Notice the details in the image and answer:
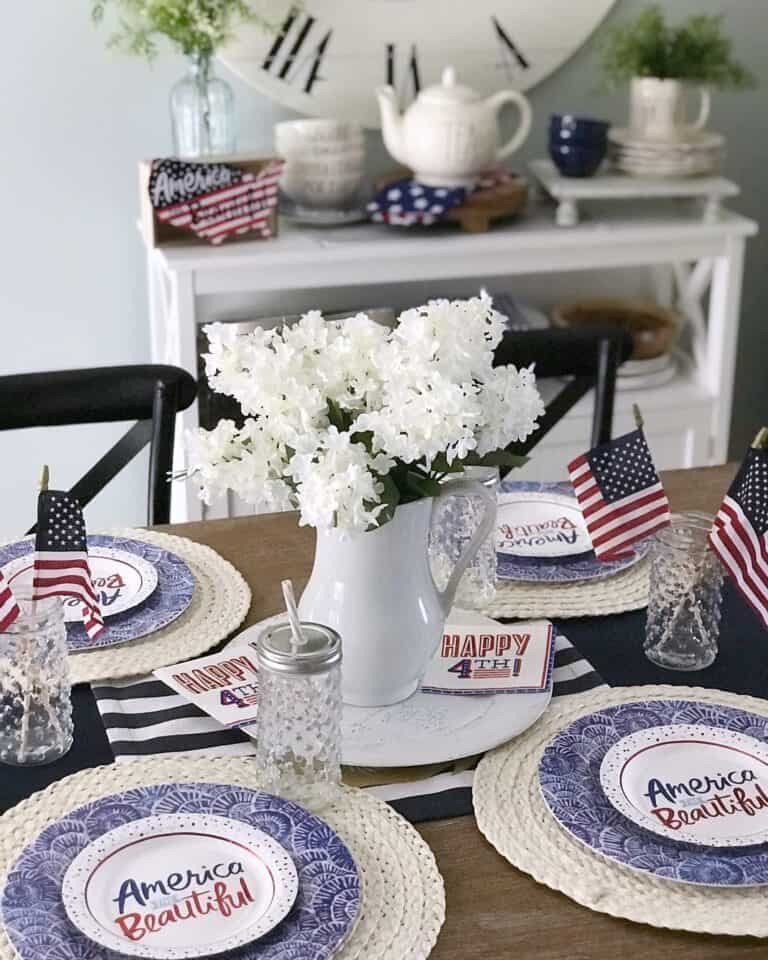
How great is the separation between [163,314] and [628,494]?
1392mm

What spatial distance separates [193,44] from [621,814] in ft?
5.64

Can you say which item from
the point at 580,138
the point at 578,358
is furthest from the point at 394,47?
the point at 578,358

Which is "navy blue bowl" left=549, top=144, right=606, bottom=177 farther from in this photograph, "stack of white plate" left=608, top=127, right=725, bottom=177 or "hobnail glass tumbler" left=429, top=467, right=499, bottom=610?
"hobnail glass tumbler" left=429, top=467, right=499, bottom=610

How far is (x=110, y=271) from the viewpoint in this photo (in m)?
2.72

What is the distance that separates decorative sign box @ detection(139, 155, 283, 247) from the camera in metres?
2.35

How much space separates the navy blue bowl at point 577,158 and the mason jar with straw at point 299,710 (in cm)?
166

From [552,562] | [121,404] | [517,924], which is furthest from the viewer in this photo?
[121,404]

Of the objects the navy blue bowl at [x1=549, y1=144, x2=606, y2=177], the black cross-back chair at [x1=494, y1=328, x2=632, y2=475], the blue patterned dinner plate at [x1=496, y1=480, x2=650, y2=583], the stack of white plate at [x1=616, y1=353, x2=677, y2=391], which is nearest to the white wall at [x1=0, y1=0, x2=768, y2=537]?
the navy blue bowl at [x1=549, y1=144, x2=606, y2=177]

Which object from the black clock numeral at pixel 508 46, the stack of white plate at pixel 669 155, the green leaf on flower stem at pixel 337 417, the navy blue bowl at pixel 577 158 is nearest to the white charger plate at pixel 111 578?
the green leaf on flower stem at pixel 337 417

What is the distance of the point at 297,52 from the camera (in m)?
2.65

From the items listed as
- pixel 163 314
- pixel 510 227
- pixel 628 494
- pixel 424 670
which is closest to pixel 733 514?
pixel 628 494

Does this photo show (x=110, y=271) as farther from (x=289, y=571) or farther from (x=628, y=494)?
(x=628, y=494)

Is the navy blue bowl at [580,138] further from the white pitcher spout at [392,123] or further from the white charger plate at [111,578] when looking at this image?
the white charger plate at [111,578]

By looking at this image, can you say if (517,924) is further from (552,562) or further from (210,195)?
(210,195)
